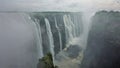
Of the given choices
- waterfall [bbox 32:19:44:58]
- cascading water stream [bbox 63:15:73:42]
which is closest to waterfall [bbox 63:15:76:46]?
cascading water stream [bbox 63:15:73:42]

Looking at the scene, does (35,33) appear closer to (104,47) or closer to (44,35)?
(44,35)

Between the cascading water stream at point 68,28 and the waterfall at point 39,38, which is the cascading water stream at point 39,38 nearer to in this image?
the waterfall at point 39,38

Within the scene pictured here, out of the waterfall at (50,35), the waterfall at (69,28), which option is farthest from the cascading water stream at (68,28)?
the waterfall at (50,35)

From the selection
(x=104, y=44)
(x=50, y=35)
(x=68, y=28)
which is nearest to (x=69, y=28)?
(x=68, y=28)

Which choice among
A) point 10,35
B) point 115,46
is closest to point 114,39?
point 115,46

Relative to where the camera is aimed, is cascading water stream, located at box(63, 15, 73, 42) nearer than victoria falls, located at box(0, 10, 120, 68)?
No

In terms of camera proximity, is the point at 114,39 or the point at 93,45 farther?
the point at 93,45

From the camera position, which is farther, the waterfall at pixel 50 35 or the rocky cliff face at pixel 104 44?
the waterfall at pixel 50 35

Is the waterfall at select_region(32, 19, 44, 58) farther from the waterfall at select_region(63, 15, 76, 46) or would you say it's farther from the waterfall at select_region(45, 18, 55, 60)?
the waterfall at select_region(63, 15, 76, 46)
